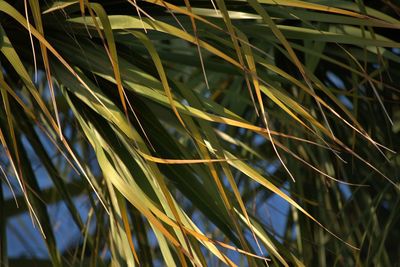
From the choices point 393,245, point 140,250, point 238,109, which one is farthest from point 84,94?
point 393,245

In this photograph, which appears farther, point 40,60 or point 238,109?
point 238,109

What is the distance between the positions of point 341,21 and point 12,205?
1.33m

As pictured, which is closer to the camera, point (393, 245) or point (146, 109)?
point (146, 109)

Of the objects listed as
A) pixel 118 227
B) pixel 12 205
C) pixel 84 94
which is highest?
pixel 84 94

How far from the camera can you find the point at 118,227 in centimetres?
84

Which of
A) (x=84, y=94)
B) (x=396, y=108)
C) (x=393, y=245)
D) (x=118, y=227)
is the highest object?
(x=84, y=94)

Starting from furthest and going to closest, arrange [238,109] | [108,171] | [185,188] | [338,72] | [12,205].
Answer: [12,205] → [338,72] → [238,109] → [185,188] → [108,171]

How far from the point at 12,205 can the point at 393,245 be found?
888 millimetres

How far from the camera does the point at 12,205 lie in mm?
2027

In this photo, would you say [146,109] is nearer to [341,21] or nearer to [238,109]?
[341,21]

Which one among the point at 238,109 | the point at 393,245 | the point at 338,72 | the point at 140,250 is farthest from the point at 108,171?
the point at 393,245

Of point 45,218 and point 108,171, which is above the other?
point 108,171

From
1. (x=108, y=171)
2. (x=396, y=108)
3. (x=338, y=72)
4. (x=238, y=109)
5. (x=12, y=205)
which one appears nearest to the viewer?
(x=108, y=171)

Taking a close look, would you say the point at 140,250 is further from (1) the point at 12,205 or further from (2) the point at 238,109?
(1) the point at 12,205
